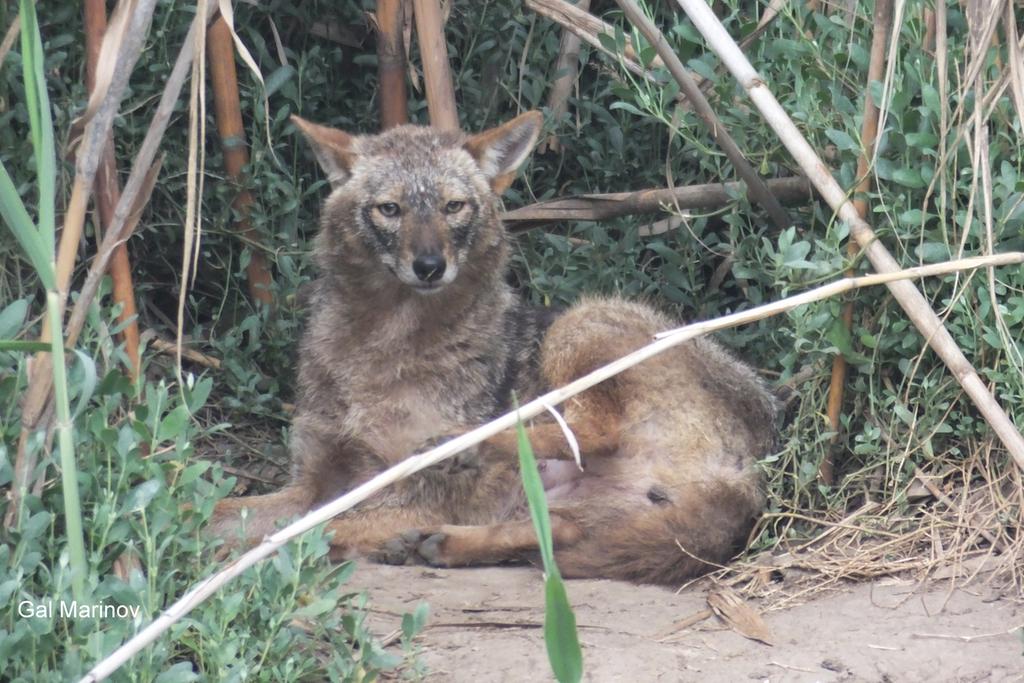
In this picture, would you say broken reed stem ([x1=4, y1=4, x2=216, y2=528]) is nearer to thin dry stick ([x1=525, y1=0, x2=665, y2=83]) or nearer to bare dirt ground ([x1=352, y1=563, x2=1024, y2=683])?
bare dirt ground ([x1=352, y1=563, x2=1024, y2=683])

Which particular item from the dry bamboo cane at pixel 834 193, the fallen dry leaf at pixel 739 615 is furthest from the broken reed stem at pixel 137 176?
the fallen dry leaf at pixel 739 615

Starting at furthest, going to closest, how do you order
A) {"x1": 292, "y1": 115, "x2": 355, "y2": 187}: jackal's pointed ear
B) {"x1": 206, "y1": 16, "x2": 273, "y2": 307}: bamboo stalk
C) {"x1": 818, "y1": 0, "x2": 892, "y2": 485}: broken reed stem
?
1. {"x1": 206, "y1": 16, "x2": 273, "y2": 307}: bamboo stalk
2. {"x1": 292, "y1": 115, "x2": 355, "y2": 187}: jackal's pointed ear
3. {"x1": 818, "y1": 0, "x2": 892, "y2": 485}: broken reed stem

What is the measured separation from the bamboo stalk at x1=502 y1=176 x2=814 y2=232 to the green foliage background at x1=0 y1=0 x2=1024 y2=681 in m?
0.12

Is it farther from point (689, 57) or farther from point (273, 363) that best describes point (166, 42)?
point (689, 57)

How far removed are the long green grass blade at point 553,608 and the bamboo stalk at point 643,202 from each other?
3064 mm

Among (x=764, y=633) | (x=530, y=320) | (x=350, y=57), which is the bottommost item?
(x=764, y=633)

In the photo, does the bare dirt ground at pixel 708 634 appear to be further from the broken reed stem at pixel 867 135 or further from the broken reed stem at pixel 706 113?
the broken reed stem at pixel 706 113

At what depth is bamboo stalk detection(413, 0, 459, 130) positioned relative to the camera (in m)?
5.84

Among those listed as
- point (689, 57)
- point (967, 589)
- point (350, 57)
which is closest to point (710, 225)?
point (689, 57)

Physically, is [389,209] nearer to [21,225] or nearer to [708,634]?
[708,634]

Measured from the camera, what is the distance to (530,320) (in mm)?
5996

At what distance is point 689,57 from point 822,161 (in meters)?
1.13

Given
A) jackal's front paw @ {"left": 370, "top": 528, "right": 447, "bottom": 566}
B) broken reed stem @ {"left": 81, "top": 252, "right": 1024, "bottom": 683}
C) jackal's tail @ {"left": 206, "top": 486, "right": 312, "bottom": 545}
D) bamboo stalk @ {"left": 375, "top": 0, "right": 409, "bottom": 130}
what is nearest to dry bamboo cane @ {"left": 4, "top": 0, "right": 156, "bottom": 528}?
broken reed stem @ {"left": 81, "top": 252, "right": 1024, "bottom": 683}

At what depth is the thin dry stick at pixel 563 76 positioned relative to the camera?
6879 millimetres
